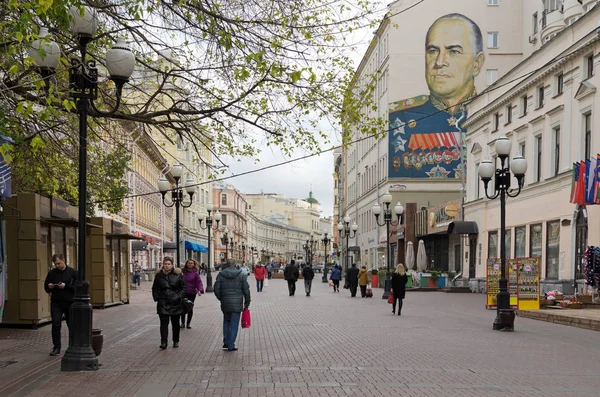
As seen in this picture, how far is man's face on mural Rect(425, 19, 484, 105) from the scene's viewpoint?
55.1 m

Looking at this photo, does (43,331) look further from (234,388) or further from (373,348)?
(234,388)

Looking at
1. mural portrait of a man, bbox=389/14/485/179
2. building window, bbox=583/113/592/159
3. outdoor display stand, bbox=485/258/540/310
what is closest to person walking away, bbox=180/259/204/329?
outdoor display stand, bbox=485/258/540/310

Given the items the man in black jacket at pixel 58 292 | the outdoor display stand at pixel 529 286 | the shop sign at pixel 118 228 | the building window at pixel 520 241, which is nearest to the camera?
the man in black jacket at pixel 58 292

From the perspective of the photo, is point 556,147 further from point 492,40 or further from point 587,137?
point 492,40

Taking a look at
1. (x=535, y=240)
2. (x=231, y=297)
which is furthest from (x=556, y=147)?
(x=231, y=297)

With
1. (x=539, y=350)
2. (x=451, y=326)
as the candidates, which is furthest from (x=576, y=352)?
(x=451, y=326)

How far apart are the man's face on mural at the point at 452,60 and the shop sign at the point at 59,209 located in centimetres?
4083

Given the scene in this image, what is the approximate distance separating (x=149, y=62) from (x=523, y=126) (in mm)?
22244

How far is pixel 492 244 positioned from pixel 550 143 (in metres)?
8.77

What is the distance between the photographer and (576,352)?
1349 cm

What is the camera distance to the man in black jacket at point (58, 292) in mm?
12438

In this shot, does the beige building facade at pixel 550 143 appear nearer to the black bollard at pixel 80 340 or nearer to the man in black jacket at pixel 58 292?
the man in black jacket at pixel 58 292

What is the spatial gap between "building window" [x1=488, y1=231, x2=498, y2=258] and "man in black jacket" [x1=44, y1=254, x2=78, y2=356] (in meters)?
27.4

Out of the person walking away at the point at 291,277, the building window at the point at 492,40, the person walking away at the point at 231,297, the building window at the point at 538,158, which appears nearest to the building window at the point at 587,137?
the building window at the point at 538,158
